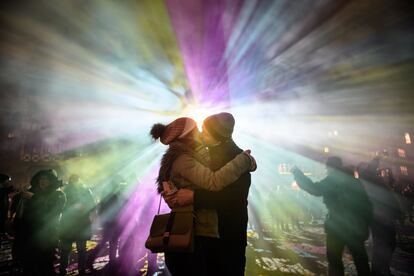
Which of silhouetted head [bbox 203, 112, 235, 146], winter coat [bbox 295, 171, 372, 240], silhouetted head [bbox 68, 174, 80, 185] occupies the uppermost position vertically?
silhouetted head [bbox 203, 112, 235, 146]

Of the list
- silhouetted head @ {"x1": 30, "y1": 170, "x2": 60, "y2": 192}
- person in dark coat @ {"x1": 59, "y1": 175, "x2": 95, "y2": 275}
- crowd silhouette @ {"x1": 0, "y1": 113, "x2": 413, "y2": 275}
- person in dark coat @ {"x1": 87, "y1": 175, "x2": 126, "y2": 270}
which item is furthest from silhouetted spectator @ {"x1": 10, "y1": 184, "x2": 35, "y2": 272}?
person in dark coat @ {"x1": 87, "y1": 175, "x2": 126, "y2": 270}

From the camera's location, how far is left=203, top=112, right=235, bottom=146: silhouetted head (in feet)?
6.52

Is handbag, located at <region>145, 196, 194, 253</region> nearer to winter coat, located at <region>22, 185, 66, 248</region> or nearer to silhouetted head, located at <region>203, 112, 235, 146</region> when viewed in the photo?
silhouetted head, located at <region>203, 112, 235, 146</region>

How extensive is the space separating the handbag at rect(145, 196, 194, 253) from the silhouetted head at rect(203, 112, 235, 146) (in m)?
0.66

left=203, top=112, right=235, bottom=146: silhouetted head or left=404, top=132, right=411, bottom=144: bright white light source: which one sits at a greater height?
left=203, top=112, right=235, bottom=146: silhouetted head

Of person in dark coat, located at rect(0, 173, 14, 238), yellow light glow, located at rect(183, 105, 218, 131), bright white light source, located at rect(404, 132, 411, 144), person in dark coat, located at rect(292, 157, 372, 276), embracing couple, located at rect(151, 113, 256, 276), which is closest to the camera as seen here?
embracing couple, located at rect(151, 113, 256, 276)

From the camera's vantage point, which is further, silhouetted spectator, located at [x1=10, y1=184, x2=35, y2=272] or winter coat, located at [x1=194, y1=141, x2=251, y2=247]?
silhouetted spectator, located at [x1=10, y1=184, x2=35, y2=272]

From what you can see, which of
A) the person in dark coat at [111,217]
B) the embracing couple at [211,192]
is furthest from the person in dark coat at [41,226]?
the embracing couple at [211,192]

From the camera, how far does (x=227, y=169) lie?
69.9 inches

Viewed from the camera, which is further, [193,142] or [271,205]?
[271,205]

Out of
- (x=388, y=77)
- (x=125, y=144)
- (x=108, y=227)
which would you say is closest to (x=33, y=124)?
(x=125, y=144)

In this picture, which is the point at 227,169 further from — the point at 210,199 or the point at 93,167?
the point at 93,167

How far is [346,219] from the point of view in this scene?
13.0 ft

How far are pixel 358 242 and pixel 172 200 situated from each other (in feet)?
11.8
